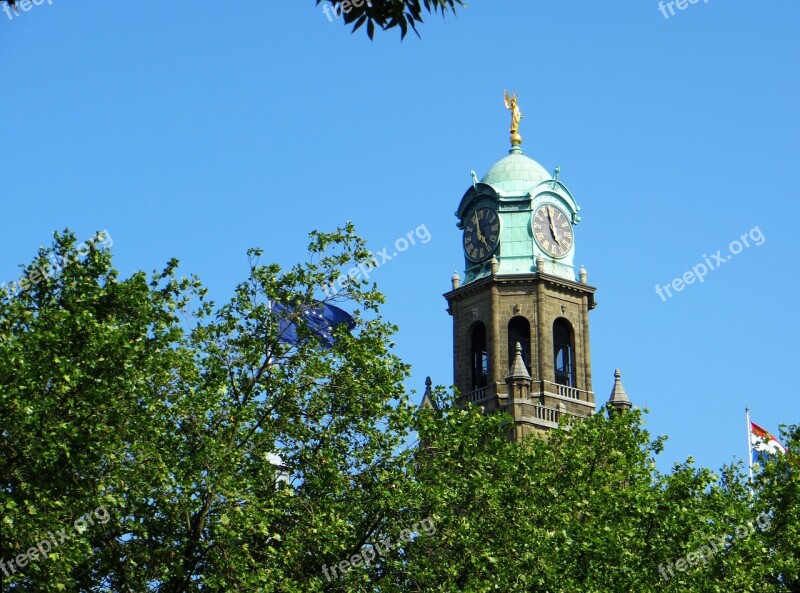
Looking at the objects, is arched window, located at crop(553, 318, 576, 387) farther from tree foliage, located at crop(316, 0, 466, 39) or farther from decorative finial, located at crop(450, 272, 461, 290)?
tree foliage, located at crop(316, 0, 466, 39)

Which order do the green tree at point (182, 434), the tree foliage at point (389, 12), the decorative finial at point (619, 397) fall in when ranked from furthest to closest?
the decorative finial at point (619, 397) → the green tree at point (182, 434) → the tree foliage at point (389, 12)

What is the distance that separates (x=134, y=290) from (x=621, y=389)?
52.7 metres

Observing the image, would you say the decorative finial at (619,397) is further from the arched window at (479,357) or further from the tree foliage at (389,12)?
the tree foliage at (389,12)

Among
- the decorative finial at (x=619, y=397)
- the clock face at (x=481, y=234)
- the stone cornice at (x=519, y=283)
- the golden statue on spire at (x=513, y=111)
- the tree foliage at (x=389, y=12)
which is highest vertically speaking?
the golden statue on spire at (x=513, y=111)

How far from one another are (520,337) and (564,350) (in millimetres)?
3157

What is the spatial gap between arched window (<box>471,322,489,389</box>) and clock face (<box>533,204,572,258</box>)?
627 cm

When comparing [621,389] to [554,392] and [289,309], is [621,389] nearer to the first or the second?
[554,392]

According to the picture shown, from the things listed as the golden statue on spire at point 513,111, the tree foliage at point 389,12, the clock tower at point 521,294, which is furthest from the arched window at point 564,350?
the tree foliage at point 389,12

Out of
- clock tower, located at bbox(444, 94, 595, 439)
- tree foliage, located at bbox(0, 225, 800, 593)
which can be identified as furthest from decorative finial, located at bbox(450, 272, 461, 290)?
tree foliage, located at bbox(0, 225, 800, 593)

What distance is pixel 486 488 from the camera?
39188 mm

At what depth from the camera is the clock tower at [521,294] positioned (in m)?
83.8

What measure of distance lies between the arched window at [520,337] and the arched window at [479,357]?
1629 mm

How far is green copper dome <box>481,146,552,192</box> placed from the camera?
87.5 m

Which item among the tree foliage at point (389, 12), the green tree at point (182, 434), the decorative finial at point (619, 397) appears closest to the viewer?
the tree foliage at point (389, 12)
